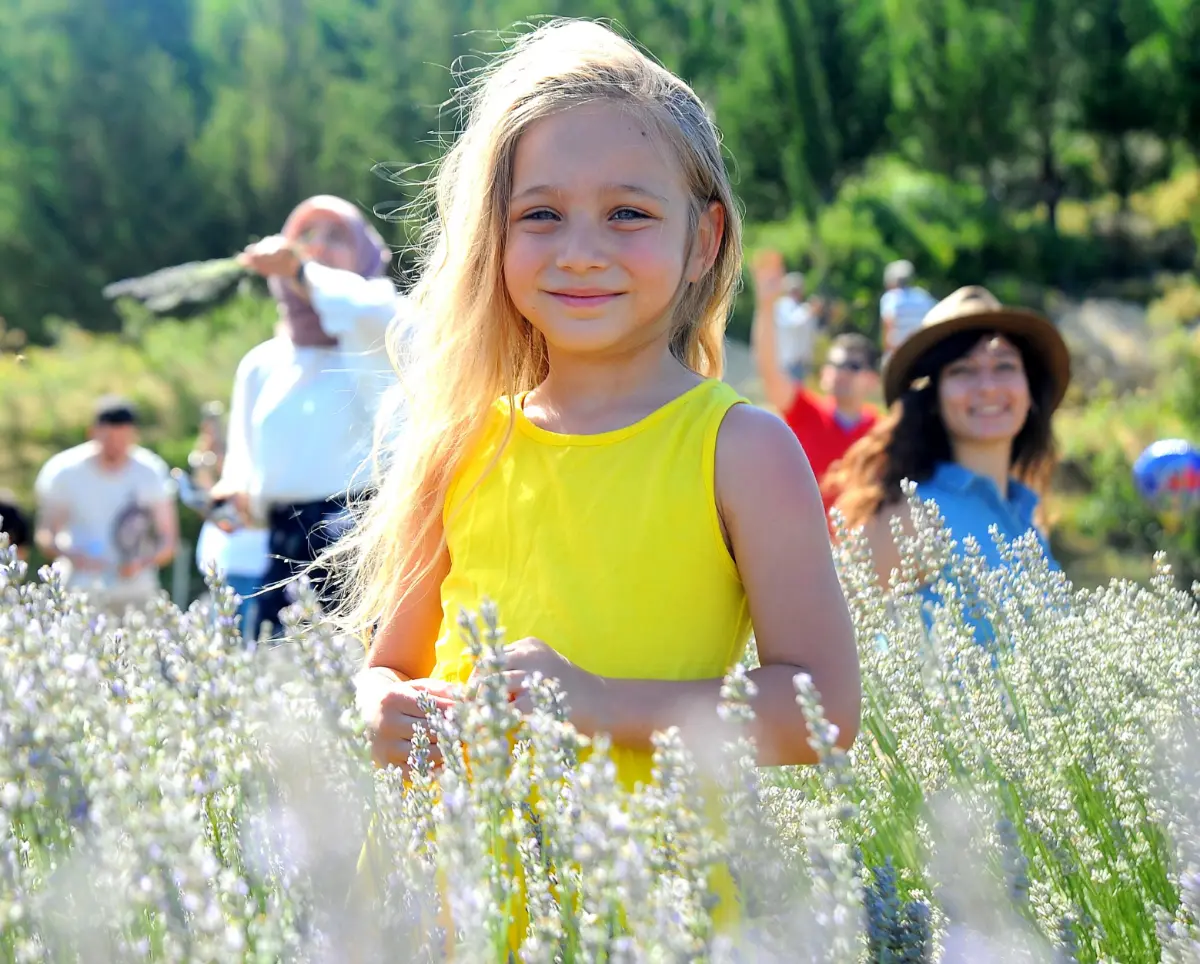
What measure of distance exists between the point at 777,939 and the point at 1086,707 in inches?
29.3

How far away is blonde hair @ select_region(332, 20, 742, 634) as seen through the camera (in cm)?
188

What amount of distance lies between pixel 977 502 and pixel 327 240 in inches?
102

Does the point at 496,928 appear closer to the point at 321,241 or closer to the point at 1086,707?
the point at 1086,707

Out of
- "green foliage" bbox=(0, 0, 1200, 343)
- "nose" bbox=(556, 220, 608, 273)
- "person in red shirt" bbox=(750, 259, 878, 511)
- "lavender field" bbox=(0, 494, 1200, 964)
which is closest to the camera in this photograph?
"lavender field" bbox=(0, 494, 1200, 964)

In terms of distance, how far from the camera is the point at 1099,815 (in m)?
1.55

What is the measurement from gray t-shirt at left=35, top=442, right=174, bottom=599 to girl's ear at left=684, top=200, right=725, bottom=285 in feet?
20.1

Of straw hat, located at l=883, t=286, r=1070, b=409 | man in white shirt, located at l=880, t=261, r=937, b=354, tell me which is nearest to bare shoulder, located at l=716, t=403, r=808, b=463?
straw hat, located at l=883, t=286, r=1070, b=409

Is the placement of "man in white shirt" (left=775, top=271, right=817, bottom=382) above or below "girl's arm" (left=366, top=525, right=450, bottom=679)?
below

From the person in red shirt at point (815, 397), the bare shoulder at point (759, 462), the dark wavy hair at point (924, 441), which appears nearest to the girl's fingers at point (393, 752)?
the bare shoulder at point (759, 462)

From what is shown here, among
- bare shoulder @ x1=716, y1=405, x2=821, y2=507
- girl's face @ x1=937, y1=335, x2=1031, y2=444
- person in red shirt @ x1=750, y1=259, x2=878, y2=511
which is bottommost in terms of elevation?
person in red shirt @ x1=750, y1=259, x2=878, y2=511

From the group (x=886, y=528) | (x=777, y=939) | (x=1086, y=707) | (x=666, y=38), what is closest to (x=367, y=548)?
(x=1086, y=707)

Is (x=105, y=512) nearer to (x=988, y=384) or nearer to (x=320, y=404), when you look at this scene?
(x=320, y=404)

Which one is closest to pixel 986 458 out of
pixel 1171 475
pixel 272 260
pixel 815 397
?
pixel 815 397

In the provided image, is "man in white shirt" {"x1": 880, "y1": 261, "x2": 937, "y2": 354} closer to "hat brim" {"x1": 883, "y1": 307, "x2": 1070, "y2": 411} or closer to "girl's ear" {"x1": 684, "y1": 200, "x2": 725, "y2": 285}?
"hat brim" {"x1": 883, "y1": 307, "x2": 1070, "y2": 411}
